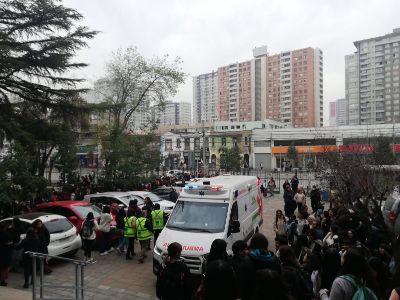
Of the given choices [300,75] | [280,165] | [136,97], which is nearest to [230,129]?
[280,165]

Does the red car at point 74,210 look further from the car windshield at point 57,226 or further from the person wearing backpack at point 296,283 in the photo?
the person wearing backpack at point 296,283

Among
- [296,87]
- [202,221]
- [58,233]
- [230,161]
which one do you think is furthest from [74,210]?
[296,87]

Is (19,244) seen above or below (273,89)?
below

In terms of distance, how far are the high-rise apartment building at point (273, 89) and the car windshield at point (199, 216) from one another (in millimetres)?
97224

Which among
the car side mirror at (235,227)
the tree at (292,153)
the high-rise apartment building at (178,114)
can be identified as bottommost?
the car side mirror at (235,227)

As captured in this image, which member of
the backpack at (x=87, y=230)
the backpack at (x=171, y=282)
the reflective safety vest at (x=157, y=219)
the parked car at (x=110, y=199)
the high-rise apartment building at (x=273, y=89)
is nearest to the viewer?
the backpack at (x=171, y=282)

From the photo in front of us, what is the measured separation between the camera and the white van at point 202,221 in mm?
8742

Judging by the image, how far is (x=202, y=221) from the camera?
9.83 metres

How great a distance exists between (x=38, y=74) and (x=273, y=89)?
101m

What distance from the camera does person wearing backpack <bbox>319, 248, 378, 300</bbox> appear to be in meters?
4.00

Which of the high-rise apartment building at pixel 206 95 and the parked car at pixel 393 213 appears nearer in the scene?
the parked car at pixel 393 213

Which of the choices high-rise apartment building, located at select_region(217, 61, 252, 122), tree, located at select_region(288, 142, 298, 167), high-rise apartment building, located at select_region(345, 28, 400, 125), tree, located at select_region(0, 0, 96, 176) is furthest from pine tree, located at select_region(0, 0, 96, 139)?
high-rise apartment building, located at select_region(217, 61, 252, 122)

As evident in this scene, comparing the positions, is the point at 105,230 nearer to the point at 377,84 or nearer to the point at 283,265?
the point at 283,265

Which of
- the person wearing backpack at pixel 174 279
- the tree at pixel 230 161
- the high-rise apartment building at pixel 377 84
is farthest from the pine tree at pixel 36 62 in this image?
the high-rise apartment building at pixel 377 84
